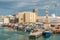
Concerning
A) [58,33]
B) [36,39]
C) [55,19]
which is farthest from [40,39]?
[55,19]

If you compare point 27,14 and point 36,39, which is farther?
point 27,14

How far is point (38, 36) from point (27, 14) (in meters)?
88.0

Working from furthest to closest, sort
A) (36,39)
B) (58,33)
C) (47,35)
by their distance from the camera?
(58,33)
(47,35)
(36,39)

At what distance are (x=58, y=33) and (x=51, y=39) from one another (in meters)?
13.2

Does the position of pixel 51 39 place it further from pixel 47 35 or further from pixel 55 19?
pixel 55 19

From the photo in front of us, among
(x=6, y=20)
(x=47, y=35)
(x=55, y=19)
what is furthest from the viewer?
(x=6, y=20)

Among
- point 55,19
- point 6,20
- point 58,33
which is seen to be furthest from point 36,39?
point 6,20

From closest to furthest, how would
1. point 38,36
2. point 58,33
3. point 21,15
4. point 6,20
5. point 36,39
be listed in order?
point 36,39, point 38,36, point 58,33, point 21,15, point 6,20

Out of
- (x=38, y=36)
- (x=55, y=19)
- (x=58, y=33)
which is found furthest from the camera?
(x=55, y=19)

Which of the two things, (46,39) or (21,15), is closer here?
(46,39)

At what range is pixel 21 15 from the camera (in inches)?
5315

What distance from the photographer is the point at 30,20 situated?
133625 mm

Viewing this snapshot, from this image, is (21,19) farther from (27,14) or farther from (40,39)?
(40,39)

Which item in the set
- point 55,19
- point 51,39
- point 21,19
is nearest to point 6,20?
point 21,19
